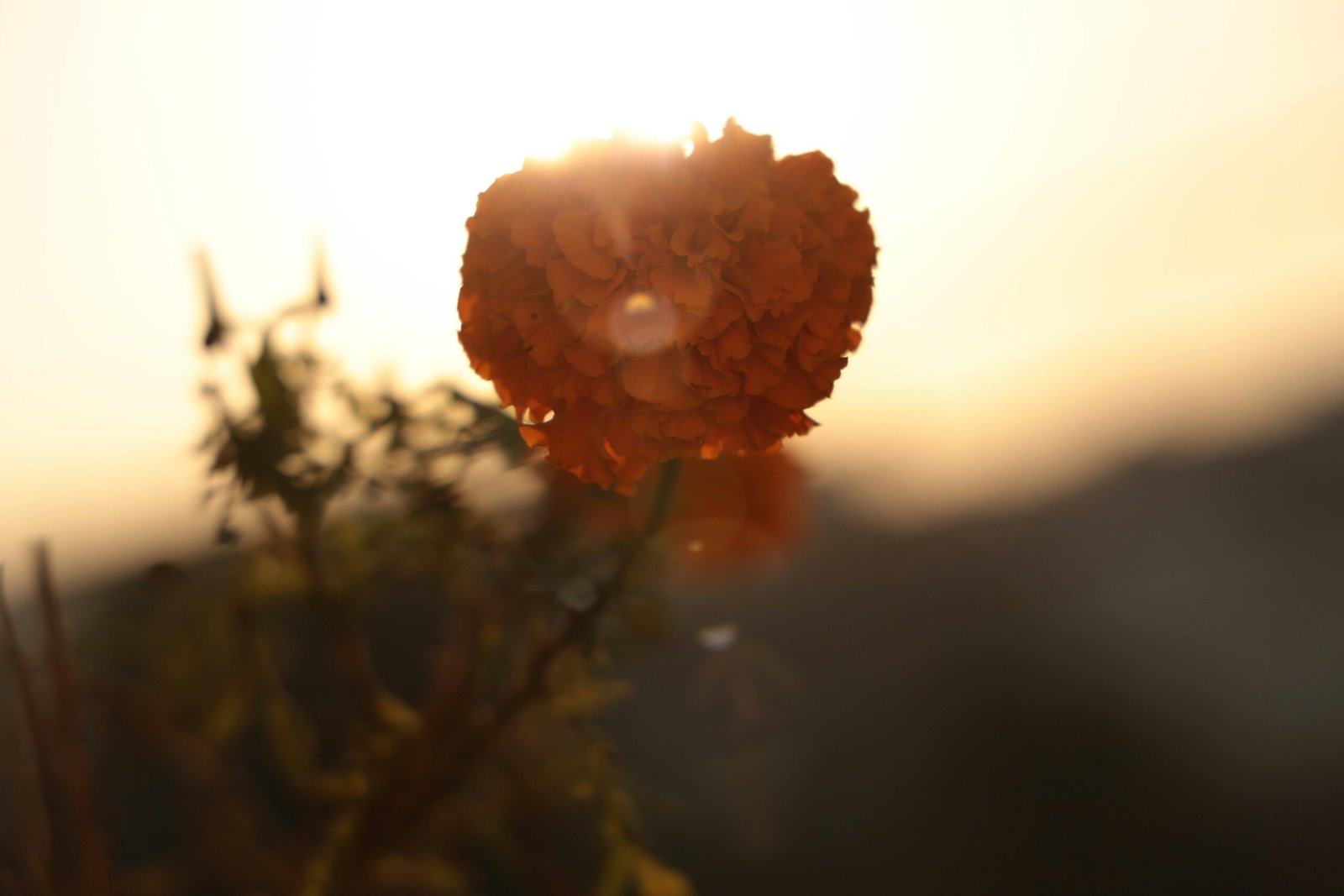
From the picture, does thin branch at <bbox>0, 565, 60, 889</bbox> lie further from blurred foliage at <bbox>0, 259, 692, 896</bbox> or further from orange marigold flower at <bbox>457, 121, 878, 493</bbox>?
orange marigold flower at <bbox>457, 121, 878, 493</bbox>

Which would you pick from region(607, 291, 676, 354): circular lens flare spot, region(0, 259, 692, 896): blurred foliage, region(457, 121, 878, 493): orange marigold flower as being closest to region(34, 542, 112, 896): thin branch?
region(0, 259, 692, 896): blurred foliage

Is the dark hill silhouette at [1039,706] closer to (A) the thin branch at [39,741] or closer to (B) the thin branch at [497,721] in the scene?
(B) the thin branch at [497,721]

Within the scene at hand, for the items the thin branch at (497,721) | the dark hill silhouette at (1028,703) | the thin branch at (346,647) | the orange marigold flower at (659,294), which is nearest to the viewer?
the orange marigold flower at (659,294)

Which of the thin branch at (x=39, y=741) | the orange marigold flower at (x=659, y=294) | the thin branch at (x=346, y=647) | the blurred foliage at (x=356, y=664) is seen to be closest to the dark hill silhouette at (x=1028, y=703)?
the blurred foliage at (x=356, y=664)

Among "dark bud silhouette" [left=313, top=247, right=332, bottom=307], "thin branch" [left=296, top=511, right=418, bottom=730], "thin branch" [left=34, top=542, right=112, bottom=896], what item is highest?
"dark bud silhouette" [left=313, top=247, right=332, bottom=307]

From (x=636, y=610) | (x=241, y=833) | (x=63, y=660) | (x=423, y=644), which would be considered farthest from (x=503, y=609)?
(x=423, y=644)

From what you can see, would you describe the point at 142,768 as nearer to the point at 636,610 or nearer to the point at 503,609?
the point at 503,609

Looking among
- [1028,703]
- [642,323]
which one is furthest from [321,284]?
[1028,703]
